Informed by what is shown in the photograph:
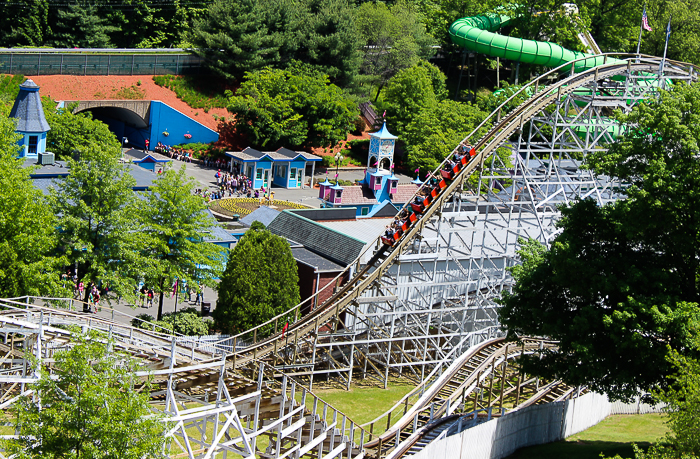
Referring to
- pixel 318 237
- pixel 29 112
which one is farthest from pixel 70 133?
pixel 318 237

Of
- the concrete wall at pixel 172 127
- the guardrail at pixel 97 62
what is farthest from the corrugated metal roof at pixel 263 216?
the guardrail at pixel 97 62

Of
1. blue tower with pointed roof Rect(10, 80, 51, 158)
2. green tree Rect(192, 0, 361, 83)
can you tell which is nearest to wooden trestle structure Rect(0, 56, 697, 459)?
blue tower with pointed roof Rect(10, 80, 51, 158)

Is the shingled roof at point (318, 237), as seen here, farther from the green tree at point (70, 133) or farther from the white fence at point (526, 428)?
the green tree at point (70, 133)

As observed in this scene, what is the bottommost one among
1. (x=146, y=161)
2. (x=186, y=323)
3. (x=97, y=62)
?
(x=186, y=323)

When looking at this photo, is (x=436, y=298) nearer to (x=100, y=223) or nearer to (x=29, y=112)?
(x=100, y=223)

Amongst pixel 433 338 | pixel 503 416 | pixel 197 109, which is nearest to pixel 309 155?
pixel 197 109

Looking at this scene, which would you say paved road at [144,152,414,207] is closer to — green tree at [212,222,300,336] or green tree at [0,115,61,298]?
green tree at [212,222,300,336]
